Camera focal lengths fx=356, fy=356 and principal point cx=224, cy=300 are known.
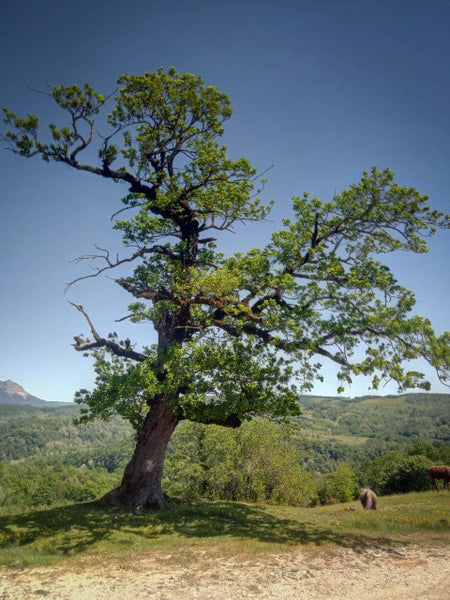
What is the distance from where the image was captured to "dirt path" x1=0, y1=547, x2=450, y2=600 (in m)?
9.05

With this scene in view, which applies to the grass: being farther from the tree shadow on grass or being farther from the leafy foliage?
the leafy foliage

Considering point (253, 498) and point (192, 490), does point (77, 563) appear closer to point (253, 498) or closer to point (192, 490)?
point (192, 490)

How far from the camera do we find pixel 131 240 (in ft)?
73.6

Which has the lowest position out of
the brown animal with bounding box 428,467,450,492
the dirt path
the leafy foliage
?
the leafy foliage

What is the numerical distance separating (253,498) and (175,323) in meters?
37.8

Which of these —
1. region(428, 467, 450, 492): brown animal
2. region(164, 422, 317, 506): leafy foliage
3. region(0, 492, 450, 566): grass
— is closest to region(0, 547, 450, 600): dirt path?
region(0, 492, 450, 566): grass

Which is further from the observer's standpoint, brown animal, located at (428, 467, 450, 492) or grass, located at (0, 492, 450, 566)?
brown animal, located at (428, 467, 450, 492)

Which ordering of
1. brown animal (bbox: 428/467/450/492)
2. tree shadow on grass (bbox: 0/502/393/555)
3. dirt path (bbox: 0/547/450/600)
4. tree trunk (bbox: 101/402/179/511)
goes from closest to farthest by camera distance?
dirt path (bbox: 0/547/450/600) → tree shadow on grass (bbox: 0/502/393/555) → tree trunk (bbox: 101/402/179/511) → brown animal (bbox: 428/467/450/492)

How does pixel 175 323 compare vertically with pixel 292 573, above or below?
above

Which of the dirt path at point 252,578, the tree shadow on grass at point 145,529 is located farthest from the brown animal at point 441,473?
Result: the dirt path at point 252,578

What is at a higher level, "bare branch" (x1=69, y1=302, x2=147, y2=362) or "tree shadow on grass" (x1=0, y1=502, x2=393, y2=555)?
"bare branch" (x1=69, y1=302, x2=147, y2=362)

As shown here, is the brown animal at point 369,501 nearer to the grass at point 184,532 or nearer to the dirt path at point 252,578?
the grass at point 184,532

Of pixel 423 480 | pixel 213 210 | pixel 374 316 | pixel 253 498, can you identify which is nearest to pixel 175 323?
pixel 213 210

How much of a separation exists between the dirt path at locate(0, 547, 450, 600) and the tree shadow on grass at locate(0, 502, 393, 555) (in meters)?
1.98
